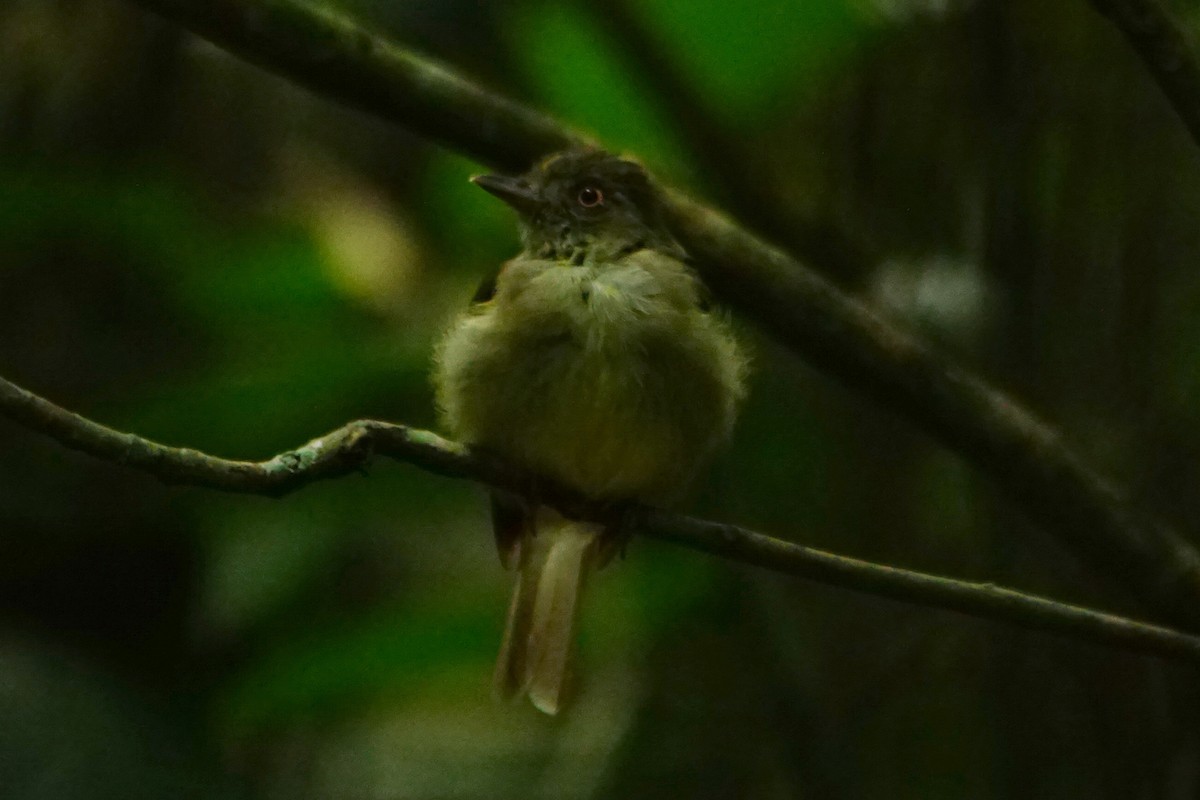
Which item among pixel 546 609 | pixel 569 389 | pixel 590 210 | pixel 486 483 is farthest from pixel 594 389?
pixel 590 210

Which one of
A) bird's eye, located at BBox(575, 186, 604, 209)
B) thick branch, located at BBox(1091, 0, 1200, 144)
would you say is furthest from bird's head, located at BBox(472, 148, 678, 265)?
thick branch, located at BBox(1091, 0, 1200, 144)

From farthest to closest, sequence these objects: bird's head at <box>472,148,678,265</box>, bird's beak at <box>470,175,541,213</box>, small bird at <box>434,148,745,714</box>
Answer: bird's head at <box>472,148,678,265</box> < bird's beak at <box>470,175,541,213</box> < small bird at <box>434,148,745,714</box>

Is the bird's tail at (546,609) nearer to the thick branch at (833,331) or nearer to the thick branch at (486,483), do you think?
the thick branch at (486,483)

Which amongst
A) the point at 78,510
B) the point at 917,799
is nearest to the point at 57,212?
the point at 78,510

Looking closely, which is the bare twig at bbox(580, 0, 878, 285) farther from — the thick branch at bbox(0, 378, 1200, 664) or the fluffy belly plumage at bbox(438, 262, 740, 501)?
the thick branch at bbox(0, 378, 1200, 664)

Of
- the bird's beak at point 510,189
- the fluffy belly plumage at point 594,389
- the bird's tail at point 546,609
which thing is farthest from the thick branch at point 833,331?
the bird's tail at point 546,609

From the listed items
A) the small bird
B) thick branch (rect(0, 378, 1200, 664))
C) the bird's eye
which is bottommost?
thick branch (rect(0, 378, 1200, 664))

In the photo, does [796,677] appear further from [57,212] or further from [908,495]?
[57,212]
